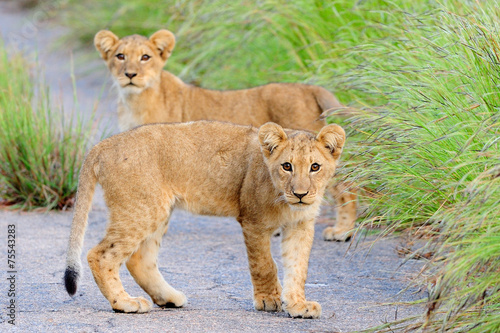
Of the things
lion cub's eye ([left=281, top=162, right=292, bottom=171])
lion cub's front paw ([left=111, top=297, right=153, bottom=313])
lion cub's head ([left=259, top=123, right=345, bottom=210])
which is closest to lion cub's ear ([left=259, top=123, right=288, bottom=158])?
lion cub's head ([left=259, top=123, right=345, bottom=210])

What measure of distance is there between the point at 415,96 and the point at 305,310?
1698mm

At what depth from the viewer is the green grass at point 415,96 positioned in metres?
3.64

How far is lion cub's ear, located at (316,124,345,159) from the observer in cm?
461

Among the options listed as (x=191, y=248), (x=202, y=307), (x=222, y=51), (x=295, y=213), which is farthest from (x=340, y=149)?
(x=222, y=51)

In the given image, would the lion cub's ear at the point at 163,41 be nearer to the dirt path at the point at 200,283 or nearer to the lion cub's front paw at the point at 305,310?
the dirt path at the point at 200,283

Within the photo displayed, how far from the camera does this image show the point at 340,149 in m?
4.70

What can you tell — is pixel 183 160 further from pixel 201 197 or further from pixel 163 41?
pixel 163 41

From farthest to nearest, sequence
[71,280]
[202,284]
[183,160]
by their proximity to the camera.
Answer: [202,284], [183,160], [71,280]

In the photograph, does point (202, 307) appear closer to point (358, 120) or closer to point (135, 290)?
point (135, 290)

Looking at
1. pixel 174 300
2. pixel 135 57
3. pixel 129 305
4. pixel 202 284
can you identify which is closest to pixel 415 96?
pixel 202 284

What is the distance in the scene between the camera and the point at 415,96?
525 centimetres

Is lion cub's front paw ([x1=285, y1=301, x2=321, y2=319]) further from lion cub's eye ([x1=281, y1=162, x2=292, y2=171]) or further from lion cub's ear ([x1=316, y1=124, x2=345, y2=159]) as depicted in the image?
lion cub's ear ([x1=316, y1=124, x2=345, y2=159])

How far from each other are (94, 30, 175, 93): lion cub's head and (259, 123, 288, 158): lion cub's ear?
2.60 m

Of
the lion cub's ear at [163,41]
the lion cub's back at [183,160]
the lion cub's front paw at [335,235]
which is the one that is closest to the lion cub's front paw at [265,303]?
the lion cub's back at [183,160]
